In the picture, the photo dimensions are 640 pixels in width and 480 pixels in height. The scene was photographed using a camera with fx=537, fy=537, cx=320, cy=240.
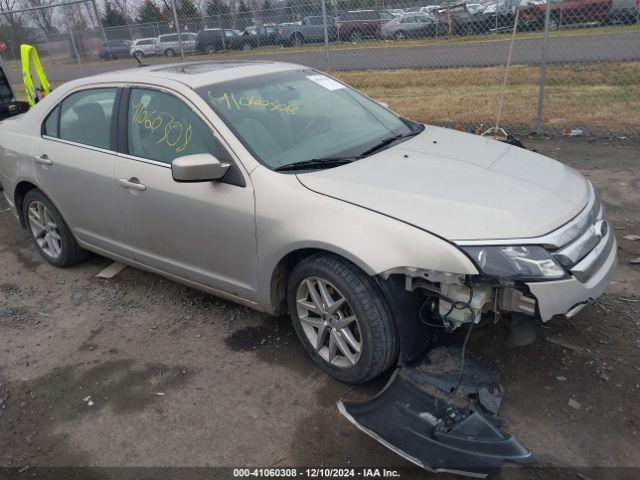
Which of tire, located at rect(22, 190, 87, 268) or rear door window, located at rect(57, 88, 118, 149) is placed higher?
rear door window, located at rect(57, 88, 118, 149)

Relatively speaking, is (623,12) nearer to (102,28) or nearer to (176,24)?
(176,24)

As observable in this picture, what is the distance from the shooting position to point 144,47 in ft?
36.3

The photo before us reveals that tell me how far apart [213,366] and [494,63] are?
9085 millimetres

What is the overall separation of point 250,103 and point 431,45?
685 centimetres

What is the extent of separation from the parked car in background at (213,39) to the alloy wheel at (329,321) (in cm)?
795

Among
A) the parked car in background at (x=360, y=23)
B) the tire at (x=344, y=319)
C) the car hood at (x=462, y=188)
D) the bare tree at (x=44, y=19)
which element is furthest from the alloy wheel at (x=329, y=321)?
the bare tree at (x=44, y=19)

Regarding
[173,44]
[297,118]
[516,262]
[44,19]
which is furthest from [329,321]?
[44,19]

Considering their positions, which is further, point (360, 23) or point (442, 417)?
point (360, 23)

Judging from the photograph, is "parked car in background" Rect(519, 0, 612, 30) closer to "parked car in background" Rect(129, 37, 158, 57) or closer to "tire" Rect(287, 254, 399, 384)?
"tire" Rect(287, 254, 399, 384)

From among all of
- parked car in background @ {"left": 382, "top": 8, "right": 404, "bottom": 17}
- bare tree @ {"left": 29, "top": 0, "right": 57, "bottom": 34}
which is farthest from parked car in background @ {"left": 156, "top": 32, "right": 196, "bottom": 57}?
parked car in background @ {"left": 382, "top": 8, "right": 404, "bottom": 17}

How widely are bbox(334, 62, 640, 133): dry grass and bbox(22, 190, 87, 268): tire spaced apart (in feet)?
18.8

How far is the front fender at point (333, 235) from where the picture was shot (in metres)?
2.48

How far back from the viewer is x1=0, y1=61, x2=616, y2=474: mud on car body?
98.1 inches

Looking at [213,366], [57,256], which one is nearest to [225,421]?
[213,366]
